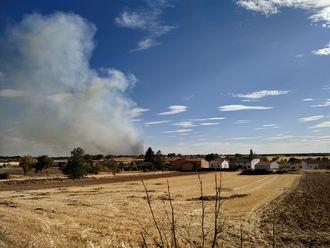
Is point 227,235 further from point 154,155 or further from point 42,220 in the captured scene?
point 154,155

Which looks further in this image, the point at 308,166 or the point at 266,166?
the point at 308,166

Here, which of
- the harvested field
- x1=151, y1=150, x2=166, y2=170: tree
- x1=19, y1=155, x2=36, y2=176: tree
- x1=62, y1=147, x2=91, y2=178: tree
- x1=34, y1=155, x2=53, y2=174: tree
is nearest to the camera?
the harvested field

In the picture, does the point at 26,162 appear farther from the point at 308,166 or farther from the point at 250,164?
the point at 308,166

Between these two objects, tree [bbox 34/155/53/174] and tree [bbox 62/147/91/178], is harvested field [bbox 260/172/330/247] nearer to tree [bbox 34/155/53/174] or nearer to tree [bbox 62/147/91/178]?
tree [bbox 62/147/91/178]

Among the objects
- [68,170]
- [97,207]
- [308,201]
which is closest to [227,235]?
[97,207]

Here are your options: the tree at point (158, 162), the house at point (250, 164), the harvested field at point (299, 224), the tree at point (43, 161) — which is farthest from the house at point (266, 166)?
the harvested field at point (299, 224)

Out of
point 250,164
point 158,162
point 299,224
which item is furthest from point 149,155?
point 299,224

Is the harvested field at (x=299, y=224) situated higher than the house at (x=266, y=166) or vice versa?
the house at (x=266, y=166)

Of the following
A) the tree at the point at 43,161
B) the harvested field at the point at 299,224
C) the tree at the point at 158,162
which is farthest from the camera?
the tree at the point at 158,162

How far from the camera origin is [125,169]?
15362 cm

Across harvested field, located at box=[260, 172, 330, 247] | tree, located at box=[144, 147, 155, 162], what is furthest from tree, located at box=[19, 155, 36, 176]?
harvested field, located at box=[260, 172, 330, 247]

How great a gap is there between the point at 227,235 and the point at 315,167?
176m

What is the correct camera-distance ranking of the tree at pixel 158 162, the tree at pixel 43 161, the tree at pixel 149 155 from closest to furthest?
1. the tree at pixel 43 161
2. the tree at pixel 158 162
3. the tree at pixel 149 155

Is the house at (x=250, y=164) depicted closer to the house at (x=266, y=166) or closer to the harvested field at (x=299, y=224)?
the house at (x=266, y=166)
